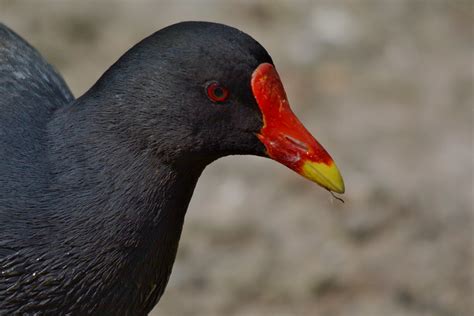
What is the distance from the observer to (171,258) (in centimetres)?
489

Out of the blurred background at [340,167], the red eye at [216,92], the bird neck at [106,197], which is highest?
the blurred background at [340,167]

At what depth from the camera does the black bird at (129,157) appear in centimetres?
441

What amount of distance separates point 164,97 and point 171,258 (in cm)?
81

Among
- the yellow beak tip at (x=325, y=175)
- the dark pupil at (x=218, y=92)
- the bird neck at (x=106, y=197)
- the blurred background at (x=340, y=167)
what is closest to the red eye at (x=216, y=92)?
the dark pupil at (x=218, y=92)

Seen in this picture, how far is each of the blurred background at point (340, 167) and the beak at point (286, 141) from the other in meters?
3.03

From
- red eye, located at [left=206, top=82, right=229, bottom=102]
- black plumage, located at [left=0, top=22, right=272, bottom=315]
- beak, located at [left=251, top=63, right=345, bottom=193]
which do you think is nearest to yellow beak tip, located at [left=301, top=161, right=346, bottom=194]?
beak, located at [left=251, top=63, right=345, bottom=193]

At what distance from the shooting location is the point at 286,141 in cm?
455

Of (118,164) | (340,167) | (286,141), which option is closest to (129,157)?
(118,164)

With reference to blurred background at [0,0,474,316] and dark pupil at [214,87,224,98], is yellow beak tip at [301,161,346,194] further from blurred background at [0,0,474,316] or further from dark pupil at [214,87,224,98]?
blurred background at [0,0,474,316]

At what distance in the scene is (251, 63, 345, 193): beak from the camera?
14.8 ft

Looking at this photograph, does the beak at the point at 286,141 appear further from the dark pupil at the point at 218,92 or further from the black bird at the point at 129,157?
the dark pupil at the point at 218,92

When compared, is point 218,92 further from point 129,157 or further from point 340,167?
point 340,167

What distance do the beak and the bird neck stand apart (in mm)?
316

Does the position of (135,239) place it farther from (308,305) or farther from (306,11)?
(306,11)
